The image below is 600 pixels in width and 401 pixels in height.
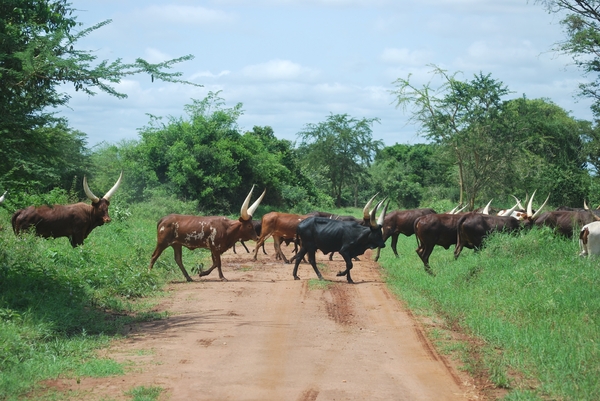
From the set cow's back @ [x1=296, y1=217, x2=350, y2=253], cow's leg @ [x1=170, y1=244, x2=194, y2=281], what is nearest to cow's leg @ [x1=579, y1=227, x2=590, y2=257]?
cow's back @ [x1=296, y1=217, x2=350, y2=253]

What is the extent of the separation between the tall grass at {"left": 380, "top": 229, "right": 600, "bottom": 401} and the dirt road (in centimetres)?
63

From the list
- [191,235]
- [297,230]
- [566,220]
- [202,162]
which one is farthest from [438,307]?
[202,162]

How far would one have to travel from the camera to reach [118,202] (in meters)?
26.2

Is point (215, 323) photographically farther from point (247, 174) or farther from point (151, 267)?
point (247, 174)

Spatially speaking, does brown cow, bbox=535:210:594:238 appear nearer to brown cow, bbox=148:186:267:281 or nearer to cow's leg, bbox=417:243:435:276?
cow's leg, bbox=417:243:435:276

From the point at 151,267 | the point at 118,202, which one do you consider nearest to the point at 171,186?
the point at 118,202

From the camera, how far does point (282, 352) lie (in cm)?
816

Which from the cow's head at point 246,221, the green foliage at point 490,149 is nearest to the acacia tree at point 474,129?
the green foliage at point 490,149

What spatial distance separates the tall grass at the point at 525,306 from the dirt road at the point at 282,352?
63cm

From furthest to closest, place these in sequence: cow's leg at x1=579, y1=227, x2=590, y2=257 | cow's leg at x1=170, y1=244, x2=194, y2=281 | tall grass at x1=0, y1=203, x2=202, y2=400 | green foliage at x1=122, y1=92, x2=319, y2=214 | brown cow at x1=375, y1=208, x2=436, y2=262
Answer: green foliage at x1=122, y1=92, x2=319, y2=214, brown cow at x1=375, y1=208, x2=436, y2=262, cow's leg at x1=170, y1=244, x2=194, y2=281, cow's leg at x1=579, y1=227, x2=590, y2=257, tall grass at x1=0, y1=203, x2=202, y2=400

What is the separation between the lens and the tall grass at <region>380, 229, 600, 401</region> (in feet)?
23.6

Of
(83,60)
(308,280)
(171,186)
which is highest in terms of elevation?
(83,60)

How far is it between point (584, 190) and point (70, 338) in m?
27.7

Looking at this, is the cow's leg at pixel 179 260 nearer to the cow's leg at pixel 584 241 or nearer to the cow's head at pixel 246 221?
the cow's head at pixel 246 221
